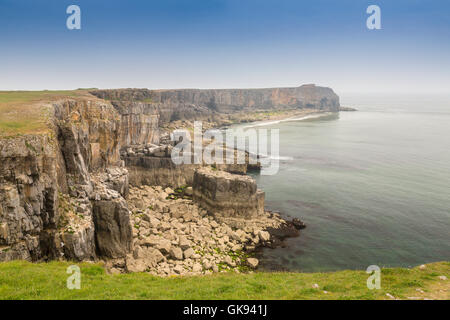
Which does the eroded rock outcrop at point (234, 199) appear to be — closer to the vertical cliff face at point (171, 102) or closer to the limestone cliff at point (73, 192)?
the limestone cliff at point (73, 192)

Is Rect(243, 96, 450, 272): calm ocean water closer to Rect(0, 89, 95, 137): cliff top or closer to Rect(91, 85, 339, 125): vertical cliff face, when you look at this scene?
Rect(0, 89, 95, 137): cliff top

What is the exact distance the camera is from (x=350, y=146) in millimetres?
97062

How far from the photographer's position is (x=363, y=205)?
46688 mm

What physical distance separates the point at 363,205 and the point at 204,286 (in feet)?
131

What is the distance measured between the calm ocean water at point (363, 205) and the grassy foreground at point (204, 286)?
15.7 meters

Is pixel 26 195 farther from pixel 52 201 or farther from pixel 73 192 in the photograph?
pixel 73 192

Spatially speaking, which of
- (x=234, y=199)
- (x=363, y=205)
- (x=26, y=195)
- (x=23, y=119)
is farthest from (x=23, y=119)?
(x=363, y=205)

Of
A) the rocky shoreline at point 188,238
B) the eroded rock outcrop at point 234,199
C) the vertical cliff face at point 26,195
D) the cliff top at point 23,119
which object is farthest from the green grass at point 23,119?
the eroded rock outcrop at point 234,199

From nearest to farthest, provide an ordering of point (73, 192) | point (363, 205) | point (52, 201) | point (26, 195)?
point (26, 195), point (52, 201), point (73, 192), point (363, 205)

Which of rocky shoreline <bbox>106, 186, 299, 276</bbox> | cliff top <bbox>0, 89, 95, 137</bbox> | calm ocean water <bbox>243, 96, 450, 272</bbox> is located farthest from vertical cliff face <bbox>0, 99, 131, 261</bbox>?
calm ocean water <bbox>243, 96, 450, 272</bbox>

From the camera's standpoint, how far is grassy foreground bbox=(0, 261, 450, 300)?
41.6 feet

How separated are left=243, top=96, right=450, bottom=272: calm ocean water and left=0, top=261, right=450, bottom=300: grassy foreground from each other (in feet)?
51.6
